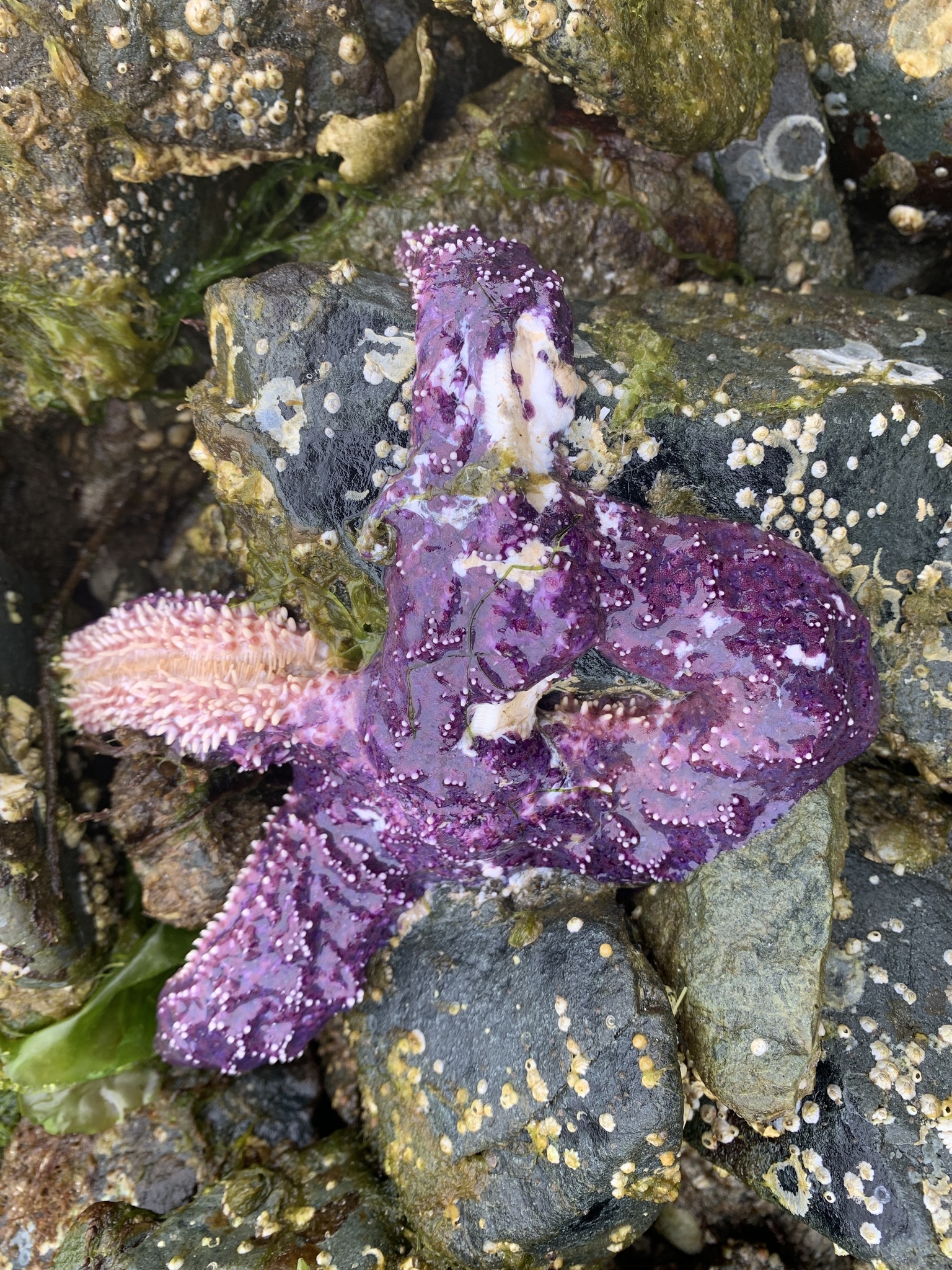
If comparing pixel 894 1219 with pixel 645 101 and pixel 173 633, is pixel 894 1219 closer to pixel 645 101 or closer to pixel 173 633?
pixel 173 633

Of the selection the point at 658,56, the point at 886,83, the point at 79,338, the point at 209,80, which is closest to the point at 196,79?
the point at 209,80

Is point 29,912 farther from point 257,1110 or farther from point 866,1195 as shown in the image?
point 866,1195

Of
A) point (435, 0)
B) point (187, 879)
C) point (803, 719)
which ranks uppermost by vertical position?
point (435, 0)

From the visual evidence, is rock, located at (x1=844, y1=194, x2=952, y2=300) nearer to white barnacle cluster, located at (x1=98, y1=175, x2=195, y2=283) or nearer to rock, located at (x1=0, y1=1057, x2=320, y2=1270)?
white barnacle cluster, located at (x1=98, y1=175, x2=195, y2=283)

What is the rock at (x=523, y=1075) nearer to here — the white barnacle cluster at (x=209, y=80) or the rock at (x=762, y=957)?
the rock at (x=762, y=957)

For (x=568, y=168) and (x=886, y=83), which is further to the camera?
(x=568, y=168)

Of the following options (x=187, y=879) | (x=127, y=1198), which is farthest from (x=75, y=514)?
(x=127, y=1198)
